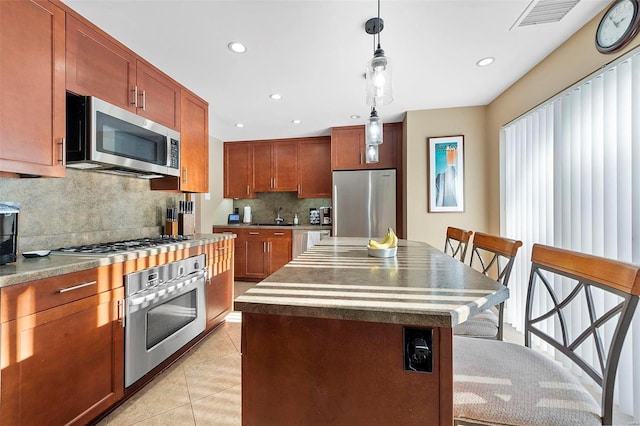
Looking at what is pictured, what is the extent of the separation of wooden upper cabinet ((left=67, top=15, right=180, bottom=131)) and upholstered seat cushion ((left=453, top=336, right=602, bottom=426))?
2515 millimetres

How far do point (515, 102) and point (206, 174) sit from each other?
10.5 feet

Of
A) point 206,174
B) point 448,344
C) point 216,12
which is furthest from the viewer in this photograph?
point 206,174

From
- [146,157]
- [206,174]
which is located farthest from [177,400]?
[206,174]

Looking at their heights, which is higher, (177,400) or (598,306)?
(598,306)

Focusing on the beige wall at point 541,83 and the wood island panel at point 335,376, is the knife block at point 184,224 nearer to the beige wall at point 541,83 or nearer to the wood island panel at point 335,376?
the wood island panel at point 335,376

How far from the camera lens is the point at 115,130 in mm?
1874

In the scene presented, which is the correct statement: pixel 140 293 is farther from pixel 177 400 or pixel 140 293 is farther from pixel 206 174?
pixel 206 174

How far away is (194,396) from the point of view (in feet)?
5.71

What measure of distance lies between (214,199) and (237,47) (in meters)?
2.93

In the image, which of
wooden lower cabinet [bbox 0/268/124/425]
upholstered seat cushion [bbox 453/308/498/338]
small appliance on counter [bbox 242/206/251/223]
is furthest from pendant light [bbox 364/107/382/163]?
small appliance on counter [bbox 242/206/251/223]

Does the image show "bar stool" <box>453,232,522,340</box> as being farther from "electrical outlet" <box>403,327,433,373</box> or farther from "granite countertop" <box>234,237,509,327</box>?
"electrical outlet" <box>403,327,433,373</box>

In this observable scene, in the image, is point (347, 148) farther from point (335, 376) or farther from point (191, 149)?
point (335, 376)

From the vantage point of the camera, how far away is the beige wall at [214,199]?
4.14m

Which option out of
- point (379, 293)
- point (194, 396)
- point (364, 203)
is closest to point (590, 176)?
point (379, 293)
